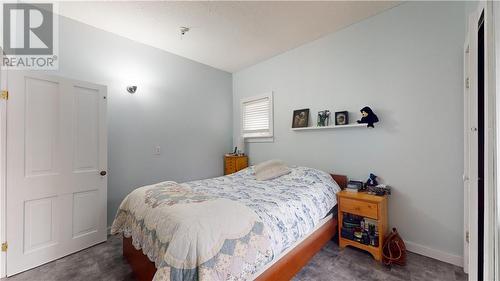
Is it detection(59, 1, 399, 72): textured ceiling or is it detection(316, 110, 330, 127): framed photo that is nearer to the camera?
detection(59, 1, 399, 72): textured ceiling

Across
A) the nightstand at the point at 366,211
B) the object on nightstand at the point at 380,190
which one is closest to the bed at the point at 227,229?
the nightstand at the point at 366,211

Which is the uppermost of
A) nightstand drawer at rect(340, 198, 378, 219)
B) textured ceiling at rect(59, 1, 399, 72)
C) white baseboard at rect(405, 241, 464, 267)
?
textured ceiling at rect(59, 1, 399, 72)

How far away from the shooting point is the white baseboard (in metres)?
1.93

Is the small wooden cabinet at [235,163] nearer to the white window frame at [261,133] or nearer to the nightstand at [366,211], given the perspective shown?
the white window frame at [261,133]

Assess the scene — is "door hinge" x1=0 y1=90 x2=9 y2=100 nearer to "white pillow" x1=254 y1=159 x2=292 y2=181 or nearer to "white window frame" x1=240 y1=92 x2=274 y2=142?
"white pillow" x1=254 y1=159 x2=292 y2=181

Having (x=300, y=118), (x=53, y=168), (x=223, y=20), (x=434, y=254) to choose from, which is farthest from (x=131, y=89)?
(x=434, y=254)

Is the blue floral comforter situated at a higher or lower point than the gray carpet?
higher

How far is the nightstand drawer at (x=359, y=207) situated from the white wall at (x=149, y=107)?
2479 mm

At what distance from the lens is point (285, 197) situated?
1.93m

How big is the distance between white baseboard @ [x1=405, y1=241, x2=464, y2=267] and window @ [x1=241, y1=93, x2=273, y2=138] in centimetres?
234

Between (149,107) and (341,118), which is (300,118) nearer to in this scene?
(341,118)

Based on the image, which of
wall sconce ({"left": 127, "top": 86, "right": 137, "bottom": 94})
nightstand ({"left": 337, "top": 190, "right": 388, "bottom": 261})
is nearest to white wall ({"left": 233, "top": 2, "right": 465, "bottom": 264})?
nightstand ({"left": 337, "top": 190, "right": 388, "bottom": 261})

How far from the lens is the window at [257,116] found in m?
3.63

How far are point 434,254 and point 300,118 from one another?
216 cm
